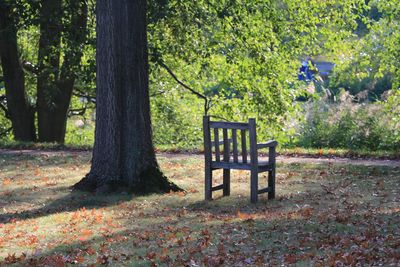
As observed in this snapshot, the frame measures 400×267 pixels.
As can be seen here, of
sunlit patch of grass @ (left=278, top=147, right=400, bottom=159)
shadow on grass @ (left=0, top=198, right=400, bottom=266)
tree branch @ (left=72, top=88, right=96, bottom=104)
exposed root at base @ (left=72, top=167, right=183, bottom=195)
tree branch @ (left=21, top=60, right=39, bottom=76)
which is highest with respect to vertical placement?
tree branch @ (left=21, top=60, right=39, bottom=76)

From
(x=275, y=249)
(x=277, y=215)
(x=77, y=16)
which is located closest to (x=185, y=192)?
(x=277, y=215)

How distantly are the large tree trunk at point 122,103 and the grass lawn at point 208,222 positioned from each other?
543 mm

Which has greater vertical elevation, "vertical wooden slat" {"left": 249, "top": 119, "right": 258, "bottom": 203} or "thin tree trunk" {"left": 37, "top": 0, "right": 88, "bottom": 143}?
"thin tree trunk" {"left": 37, "top": 0, "right": 88, "bottom": 143}

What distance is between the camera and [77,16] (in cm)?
1966

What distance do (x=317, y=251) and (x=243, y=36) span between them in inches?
470

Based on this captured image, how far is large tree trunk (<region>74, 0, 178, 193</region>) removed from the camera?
13328 mm

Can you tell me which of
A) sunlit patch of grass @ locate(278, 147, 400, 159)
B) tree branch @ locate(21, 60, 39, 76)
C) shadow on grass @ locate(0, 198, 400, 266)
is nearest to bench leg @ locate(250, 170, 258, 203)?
shadow on grass @ locate(0, 198, 400, 266)

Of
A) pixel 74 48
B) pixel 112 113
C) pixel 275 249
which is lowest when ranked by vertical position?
pixel 275 249

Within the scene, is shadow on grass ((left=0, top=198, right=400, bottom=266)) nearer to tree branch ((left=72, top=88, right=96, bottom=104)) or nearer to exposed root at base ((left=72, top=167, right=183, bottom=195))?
exposed root at base ((left=72, top=167, right=183, bottom=195))

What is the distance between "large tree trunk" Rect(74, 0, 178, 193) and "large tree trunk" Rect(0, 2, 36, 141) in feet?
27.2

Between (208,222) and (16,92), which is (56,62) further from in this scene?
(208,222)

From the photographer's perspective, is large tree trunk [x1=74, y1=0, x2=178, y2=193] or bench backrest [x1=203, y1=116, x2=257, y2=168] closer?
bench backrest [x1=203, y1=116, x2=257, y2=168]

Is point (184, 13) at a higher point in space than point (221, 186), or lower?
higher

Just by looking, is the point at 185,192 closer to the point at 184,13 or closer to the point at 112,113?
the point at 112,113
